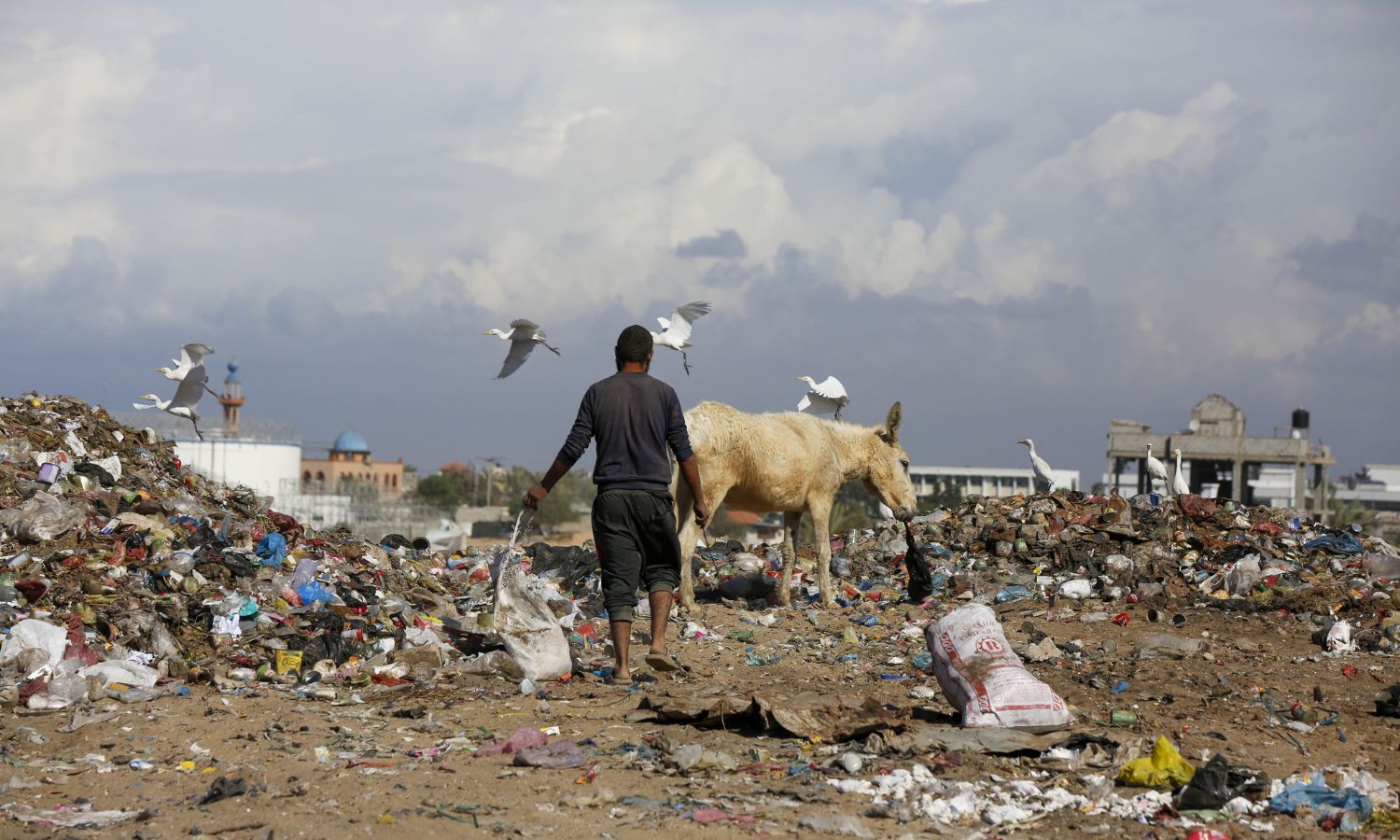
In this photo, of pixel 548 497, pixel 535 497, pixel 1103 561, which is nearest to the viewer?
pixel 535 497

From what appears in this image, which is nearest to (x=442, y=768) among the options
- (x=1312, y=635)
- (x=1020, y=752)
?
(x=1020, y=752)

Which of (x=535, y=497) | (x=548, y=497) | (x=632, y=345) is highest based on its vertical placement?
(x=632, y=345)

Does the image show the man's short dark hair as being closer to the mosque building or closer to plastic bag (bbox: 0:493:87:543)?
plastic bag (bbox: 0:493:87:543)

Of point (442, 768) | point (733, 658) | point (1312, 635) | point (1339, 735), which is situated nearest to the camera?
point (442, 768)

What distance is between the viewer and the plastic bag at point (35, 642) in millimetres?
7152

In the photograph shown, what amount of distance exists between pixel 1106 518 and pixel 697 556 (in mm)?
4069

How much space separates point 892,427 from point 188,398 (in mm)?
6903

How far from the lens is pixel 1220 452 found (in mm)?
31219

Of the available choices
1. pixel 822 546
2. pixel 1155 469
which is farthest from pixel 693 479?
pixel 1155 469

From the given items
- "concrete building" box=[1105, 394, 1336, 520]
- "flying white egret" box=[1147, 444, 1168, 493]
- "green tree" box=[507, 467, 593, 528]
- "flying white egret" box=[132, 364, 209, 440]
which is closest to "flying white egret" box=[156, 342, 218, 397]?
"flying white egret" box=[132, 364, 209, 440]

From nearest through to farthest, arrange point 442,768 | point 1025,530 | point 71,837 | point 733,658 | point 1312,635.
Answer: point 71,837, point 442,768, point 733,658, point 1312,635, point 1025,530

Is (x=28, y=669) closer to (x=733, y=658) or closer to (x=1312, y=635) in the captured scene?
(x=733, y=658)

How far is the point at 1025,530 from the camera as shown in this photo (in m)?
13.0

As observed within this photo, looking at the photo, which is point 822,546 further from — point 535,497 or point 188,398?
point 188,398
